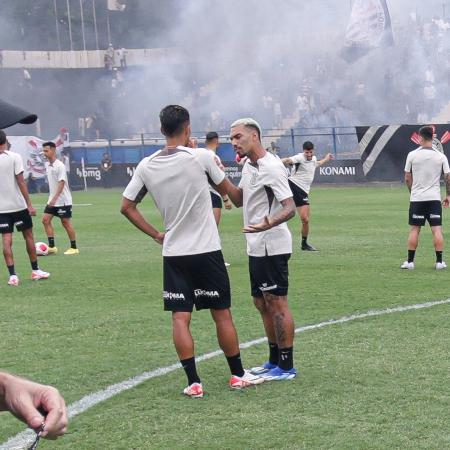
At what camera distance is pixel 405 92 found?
51000 mm

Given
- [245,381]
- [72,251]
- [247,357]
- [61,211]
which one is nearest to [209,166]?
[245,381]

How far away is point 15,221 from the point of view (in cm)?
1267

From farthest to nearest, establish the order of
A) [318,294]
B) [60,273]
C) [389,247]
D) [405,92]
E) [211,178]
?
[405,92], [389,247], [60,273], [318,294], [211,178]

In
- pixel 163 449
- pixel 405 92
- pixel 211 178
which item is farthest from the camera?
pixel 405 92

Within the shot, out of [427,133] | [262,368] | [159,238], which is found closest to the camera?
[159,238]

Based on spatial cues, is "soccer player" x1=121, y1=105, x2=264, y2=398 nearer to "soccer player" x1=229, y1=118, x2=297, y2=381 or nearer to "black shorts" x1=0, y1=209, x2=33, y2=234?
"soccer player" x1=229, y1=118, x2=297, y2=381

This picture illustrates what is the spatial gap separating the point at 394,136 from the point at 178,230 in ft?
A: 92.4

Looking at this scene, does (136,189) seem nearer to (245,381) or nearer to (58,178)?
(245,381)

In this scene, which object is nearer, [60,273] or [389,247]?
Answer: [60,273]

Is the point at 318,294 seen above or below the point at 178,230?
below

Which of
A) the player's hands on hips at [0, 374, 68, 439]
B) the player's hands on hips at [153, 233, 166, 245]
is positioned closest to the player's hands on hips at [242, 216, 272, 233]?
the player's hands on hips at [153, 233, 166, 245]

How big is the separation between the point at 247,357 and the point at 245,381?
3.07ft

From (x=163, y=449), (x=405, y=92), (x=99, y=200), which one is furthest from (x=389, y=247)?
(x=405, y=92)

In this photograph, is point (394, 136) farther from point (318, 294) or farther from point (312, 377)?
point (312, 377)
